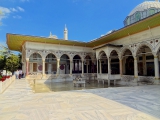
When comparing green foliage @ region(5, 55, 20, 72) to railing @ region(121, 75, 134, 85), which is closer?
railing @ region(121, 75, 134, 85)

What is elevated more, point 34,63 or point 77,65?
point 34,63

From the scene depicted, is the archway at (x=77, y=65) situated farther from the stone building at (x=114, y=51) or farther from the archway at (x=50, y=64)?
the archway at (x=50, y=64)

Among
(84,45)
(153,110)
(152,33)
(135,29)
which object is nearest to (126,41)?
(135,29)

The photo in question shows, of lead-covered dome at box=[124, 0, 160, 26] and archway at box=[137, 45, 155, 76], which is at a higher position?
lead-covered dome at box=[124, 0, 160, 26]

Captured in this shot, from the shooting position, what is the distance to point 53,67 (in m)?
18.0

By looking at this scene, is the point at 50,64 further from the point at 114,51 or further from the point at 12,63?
the point at 114,51

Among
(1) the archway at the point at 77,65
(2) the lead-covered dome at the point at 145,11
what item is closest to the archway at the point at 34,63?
(1) the archway at the point at 77,65

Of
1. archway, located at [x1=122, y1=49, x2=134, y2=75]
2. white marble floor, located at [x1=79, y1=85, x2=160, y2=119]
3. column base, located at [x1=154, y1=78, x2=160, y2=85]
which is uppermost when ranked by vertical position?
archway, located at [x1=122, y1=49, x2=134, y2=75]

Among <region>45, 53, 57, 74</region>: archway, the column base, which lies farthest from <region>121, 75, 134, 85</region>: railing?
<region>45, 53, 57, 74</region>: archway

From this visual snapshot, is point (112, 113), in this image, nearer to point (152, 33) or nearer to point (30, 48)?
point (152, 33)

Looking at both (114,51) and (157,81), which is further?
(114,51)

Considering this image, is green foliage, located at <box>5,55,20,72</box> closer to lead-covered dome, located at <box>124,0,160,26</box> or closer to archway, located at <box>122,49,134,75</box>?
archway, located at <box>122,49,134,75</box>

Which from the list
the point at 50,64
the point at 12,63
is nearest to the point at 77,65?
the point at 50,64

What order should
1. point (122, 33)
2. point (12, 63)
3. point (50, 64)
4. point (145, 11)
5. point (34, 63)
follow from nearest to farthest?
point (122, 33) < point (145, 11) < point (34, 63) < point (50, 64) < point (12, 63)
